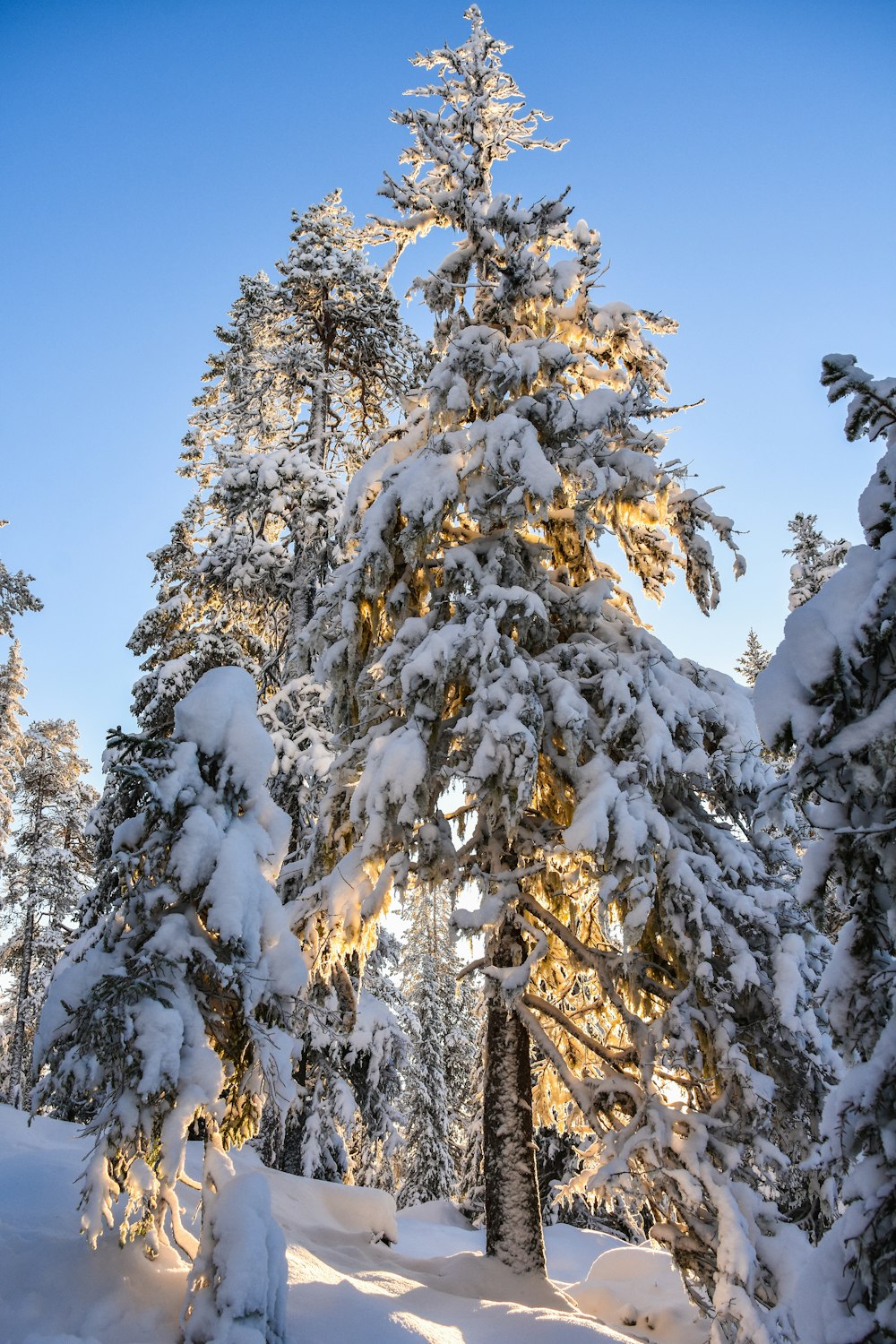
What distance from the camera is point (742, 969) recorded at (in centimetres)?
668

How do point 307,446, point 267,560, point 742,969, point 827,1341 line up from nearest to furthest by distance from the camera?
1. point 827,1341
2. point 742,969
3. point 267,560
4. point 307,446

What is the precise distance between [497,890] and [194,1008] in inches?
128

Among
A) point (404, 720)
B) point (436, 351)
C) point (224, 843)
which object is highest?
point (436, 351)

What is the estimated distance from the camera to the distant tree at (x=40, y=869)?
23.8 m

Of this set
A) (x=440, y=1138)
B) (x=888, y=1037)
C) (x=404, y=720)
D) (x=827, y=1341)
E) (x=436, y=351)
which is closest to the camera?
(x=827, y=1341)

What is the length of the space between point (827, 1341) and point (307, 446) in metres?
14.2

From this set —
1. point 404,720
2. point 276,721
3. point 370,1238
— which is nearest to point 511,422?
point 404,720

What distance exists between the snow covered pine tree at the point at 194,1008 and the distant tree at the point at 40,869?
19.4 m

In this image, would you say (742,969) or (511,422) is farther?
(511,422)

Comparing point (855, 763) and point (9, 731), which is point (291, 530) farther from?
point (9, 731)

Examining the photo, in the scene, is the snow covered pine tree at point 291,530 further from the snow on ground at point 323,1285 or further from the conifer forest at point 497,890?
the snow on ground at point 323,1285

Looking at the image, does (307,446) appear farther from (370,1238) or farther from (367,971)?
(370,1238)

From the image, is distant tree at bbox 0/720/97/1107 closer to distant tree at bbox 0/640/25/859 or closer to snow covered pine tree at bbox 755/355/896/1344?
distant tree at bbox 0/640/25/859

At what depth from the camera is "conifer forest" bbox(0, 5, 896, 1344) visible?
12.2 feet
